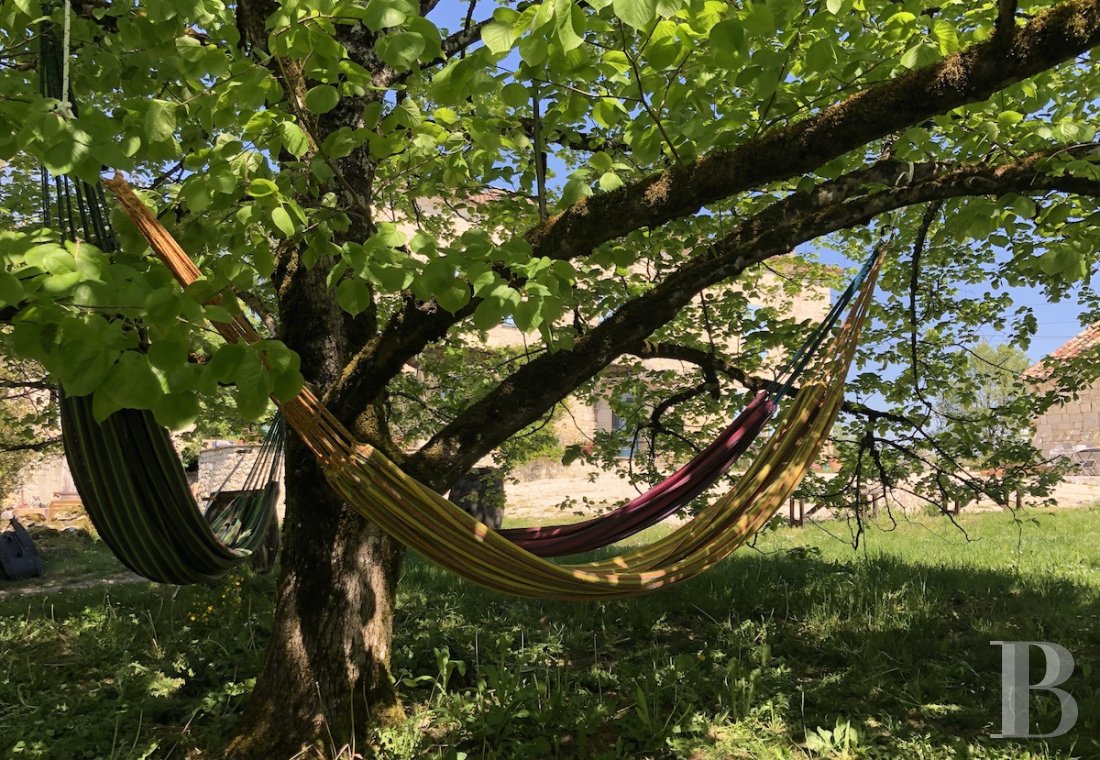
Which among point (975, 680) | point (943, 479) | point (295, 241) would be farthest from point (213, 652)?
point (943, 479)

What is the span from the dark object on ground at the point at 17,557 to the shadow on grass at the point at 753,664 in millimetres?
3826

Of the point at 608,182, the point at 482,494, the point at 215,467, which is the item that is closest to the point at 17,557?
the point at 215,467

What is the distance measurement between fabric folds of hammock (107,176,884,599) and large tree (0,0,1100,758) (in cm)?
27

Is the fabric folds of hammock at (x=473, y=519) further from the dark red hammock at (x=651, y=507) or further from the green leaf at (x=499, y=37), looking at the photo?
the green leaf at (x=499, y=37)

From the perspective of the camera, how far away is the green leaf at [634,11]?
102cm

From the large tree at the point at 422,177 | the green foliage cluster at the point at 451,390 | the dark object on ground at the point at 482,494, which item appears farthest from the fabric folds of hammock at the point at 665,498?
the dark object on ground at the point at 482,494

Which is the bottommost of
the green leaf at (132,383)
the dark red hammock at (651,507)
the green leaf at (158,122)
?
the dark red hammock at (651,507)

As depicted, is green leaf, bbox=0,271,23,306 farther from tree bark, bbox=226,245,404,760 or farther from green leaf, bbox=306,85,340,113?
tree bark, bbox=226,245,404,760

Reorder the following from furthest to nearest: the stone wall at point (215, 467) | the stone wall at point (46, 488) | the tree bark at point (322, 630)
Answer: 1. the stone wall at point (46, 488)
2. the stone wall at point (215, 467)
3. the tree bark at point (322, 630)

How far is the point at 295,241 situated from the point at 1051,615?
12.5ft

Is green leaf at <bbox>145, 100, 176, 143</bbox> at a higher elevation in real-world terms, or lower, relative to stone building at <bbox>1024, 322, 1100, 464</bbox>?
higher

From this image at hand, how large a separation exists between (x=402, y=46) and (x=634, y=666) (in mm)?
2502

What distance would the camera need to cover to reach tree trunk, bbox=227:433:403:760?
7.28 feet

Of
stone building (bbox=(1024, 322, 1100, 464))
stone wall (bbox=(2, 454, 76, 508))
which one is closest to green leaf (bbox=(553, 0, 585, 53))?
stone wall (bbox=(2, 454, 76, 508))
